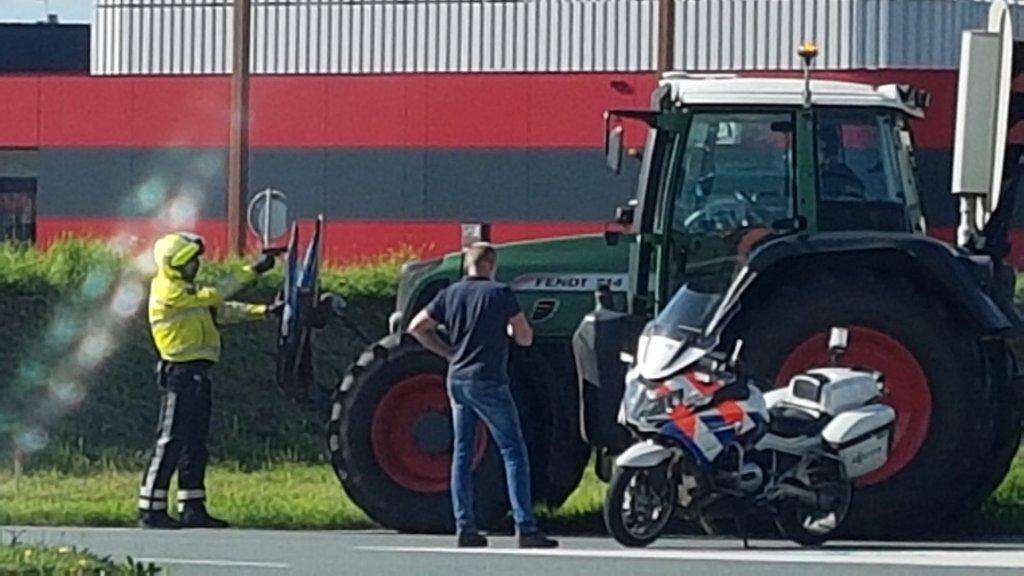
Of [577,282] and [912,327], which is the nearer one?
[912,327]

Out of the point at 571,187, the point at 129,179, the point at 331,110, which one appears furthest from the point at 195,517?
the point at 129,179

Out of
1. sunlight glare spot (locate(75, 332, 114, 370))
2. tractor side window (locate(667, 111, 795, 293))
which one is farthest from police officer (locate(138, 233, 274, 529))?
sunlight glare spot (locate(75, 332, 114, 370))

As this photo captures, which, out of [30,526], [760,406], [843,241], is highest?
[843,241]

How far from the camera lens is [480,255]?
14438 millimetres

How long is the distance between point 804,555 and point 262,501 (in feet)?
17.4

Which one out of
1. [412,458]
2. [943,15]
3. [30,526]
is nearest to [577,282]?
[412,458]

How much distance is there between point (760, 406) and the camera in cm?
1423

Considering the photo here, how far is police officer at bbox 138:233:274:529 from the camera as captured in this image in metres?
16.5

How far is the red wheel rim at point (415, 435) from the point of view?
15.5m

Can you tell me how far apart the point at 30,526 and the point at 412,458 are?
311 cm

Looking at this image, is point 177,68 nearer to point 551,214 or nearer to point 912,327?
point 551,214

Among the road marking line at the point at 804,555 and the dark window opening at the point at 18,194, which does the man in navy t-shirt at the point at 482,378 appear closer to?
the road marking line at the point at 804,555

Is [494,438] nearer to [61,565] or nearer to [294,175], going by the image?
[61,565]

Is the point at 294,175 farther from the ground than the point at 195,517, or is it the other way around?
the point at 294,175
